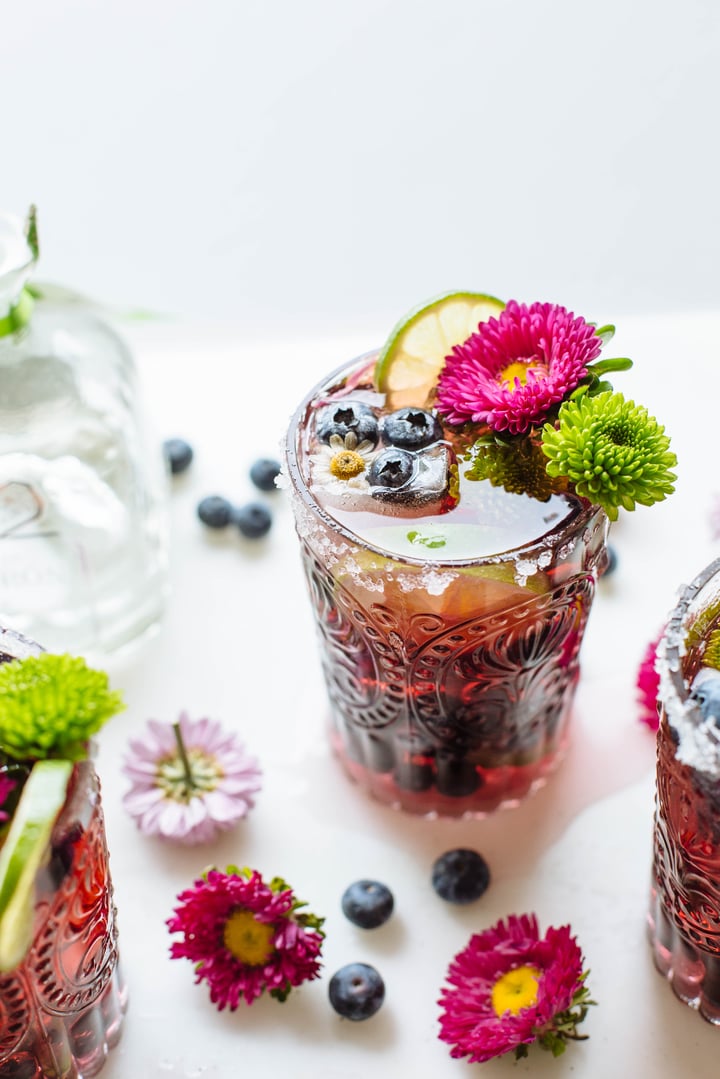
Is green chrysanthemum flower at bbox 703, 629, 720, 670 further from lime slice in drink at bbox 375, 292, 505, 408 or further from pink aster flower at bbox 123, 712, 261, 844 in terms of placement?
pink aster flower at bbox 123, 712, 261, 844

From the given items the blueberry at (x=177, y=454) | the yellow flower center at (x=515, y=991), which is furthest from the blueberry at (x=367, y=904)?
the blueberry at (x=177, y=454)

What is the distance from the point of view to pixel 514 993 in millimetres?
1051

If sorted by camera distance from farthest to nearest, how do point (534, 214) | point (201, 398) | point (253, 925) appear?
point (534, 214), point (201, 398), point (253, 925)

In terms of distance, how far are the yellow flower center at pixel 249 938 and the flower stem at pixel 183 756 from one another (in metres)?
0.17

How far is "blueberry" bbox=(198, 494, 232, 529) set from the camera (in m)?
1.44

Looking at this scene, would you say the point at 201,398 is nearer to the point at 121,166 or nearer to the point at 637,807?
the point at 121,166

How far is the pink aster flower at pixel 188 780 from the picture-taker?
3.88 ft

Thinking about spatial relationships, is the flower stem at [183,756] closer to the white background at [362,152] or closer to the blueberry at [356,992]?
the blueberry at [356,992]

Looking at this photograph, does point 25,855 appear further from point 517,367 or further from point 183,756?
point 517,367

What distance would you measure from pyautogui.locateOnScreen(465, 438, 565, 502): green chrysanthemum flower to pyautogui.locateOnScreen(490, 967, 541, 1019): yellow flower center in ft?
1.26

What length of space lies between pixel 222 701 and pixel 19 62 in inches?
33.3

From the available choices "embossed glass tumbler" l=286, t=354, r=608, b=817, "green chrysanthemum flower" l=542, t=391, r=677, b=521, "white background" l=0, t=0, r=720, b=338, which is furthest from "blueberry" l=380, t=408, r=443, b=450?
"white background" l=0, t=0, r=720, b=338

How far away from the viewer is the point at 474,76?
161cm

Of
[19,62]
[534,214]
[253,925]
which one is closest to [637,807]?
[253,925]
